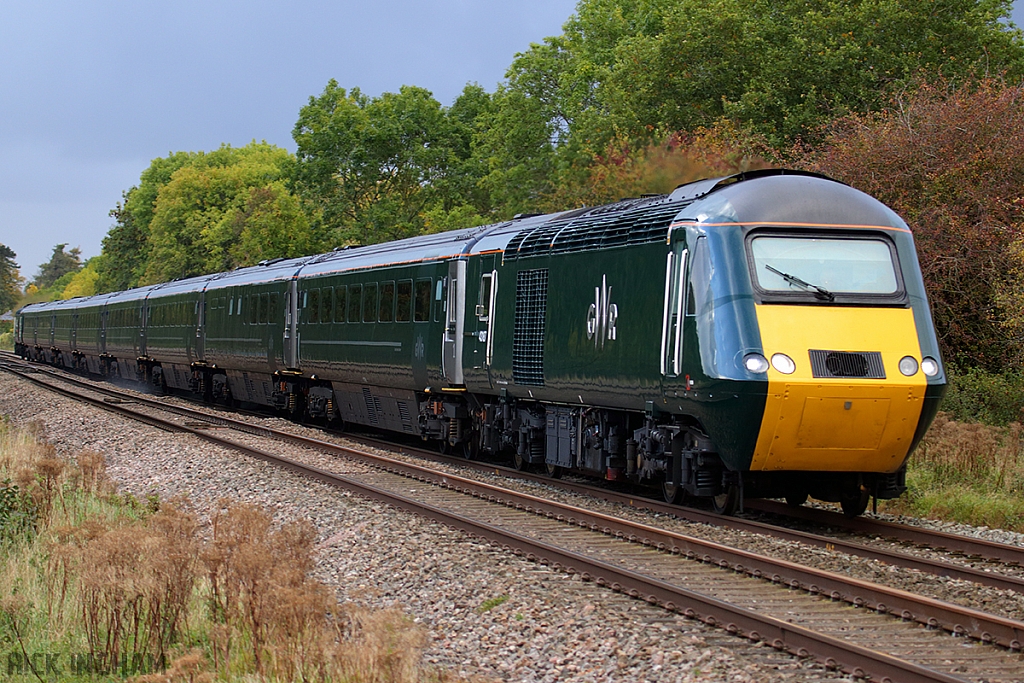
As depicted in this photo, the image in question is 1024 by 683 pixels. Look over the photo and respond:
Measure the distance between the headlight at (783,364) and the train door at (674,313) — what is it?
101 cm

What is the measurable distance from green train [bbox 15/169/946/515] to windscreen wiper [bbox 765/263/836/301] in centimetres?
2

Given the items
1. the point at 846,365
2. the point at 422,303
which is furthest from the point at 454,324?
the point at 846,365

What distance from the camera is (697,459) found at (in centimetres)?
1060

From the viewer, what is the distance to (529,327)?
13930 mm

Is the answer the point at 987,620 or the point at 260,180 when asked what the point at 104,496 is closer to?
the point at 987,620

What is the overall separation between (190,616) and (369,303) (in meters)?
11.6


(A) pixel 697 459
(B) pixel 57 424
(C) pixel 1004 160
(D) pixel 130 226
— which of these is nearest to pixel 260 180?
(D) pixel 130 226

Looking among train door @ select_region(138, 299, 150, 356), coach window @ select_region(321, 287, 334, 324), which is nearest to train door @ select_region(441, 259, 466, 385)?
coach window @ select_region(321, 287, 334, 324)

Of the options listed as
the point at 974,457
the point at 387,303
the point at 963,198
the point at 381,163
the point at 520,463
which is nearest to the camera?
the point at 974,457

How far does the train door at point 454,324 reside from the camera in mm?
15844

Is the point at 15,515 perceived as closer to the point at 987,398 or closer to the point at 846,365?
Result: the point at 846,365

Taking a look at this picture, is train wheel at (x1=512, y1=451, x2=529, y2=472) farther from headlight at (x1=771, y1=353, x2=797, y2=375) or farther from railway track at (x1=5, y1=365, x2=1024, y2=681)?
headlight at (x1=771, y1=353, x2=797, y2=375)

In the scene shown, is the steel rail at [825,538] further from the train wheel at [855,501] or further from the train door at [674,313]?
the train door at [674,313]

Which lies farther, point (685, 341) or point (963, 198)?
point (963, 198)
